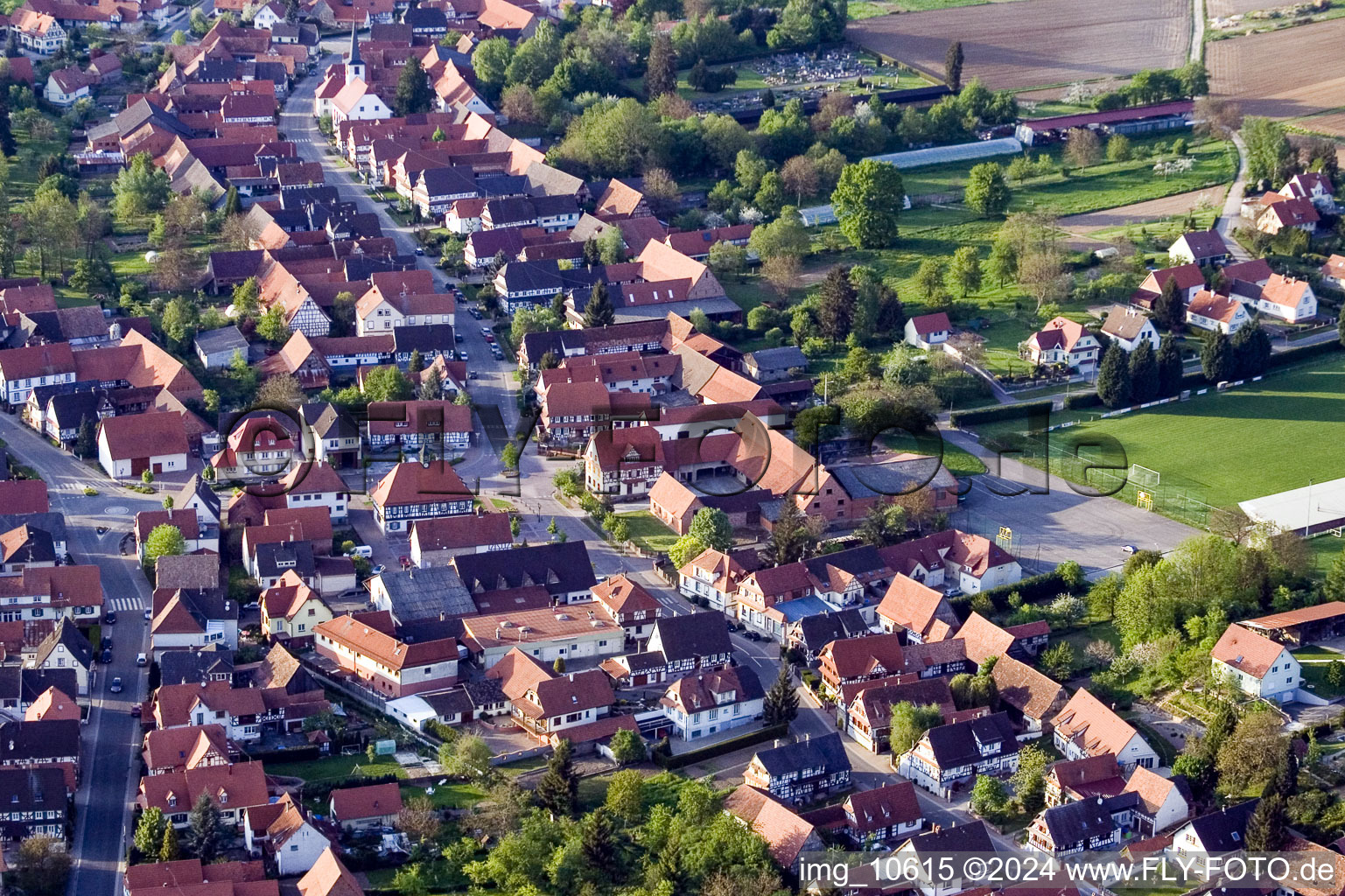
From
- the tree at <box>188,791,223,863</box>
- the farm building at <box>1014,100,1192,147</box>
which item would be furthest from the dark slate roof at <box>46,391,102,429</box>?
the farm building at <box>1014,100,1192,147</box>

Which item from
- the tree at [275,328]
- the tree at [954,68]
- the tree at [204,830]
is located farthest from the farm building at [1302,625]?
the tree at [954,68]

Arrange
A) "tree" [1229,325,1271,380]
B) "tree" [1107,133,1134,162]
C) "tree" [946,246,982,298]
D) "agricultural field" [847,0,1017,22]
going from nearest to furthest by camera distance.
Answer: "tree" [1229,325,1271,380], "tree" [946,246,982,298], "tree" [1107,133,1134,162], "agricultural field" [847,0,1017,22]

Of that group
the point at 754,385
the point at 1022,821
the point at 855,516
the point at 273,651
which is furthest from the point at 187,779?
the point at 754,385

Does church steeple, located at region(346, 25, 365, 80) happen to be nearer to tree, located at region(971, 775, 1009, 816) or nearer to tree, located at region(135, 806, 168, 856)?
tree, located at region(135, 806, 168, 856)

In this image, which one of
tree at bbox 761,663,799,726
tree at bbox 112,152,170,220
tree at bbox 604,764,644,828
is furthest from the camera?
tree at bbox 112,152,170,220

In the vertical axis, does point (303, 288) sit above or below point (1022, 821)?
above

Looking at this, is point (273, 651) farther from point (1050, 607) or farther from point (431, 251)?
point (431, 251)
